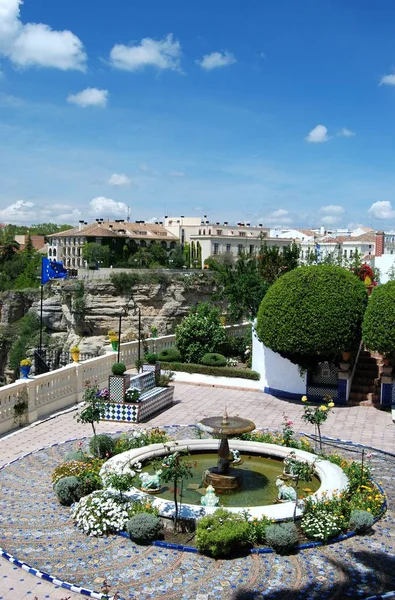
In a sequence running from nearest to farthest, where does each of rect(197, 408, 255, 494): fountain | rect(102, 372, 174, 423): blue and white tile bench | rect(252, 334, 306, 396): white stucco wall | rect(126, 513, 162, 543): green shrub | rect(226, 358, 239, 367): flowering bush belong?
rect(126, 513, 162, 543): green shrub < rect(197, 408, 255, 494): fountain < rect(102, 372, 174, 423): blue and white tile bench < rect(252, 334, 306, 396): white stucco wall < rect(226, 358, 239, 367): flowering bush

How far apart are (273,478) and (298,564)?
301 cm

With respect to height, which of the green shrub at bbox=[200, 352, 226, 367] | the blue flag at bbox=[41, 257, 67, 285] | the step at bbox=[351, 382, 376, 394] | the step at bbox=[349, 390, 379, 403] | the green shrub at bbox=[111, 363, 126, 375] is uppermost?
the blue flag at bbox=[41, 257, 67, 285]

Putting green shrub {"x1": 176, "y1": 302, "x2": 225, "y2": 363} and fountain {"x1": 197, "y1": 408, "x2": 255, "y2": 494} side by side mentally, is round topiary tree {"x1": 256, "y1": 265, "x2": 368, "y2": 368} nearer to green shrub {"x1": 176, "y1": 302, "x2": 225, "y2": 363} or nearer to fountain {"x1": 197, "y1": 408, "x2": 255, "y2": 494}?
green shrub {"x1": 176, "y1": 302, "x2": 225, "y2": 363}

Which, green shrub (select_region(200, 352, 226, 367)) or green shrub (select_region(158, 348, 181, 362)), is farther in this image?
green shrub (select_region(158, 348, 181, 362))

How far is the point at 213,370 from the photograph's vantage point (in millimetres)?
18562

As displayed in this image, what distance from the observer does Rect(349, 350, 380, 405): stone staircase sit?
1638cm

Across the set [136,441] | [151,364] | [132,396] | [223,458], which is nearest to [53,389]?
[132,396]

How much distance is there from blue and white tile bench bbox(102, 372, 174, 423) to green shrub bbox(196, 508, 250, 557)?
637 centimetres

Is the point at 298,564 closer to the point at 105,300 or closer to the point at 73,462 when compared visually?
the point at 73,462

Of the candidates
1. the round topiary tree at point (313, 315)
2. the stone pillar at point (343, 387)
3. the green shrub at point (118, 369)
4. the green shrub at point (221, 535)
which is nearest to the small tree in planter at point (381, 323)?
the round topiary tree at point (313, 315)

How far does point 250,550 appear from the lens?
23.6ft

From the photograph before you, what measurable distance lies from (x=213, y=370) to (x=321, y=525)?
11044 mm

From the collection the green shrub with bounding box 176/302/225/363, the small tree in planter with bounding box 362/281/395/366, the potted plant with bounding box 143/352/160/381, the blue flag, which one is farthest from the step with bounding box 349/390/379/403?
the blue flag

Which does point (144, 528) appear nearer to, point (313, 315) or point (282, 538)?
point (282, 538)
